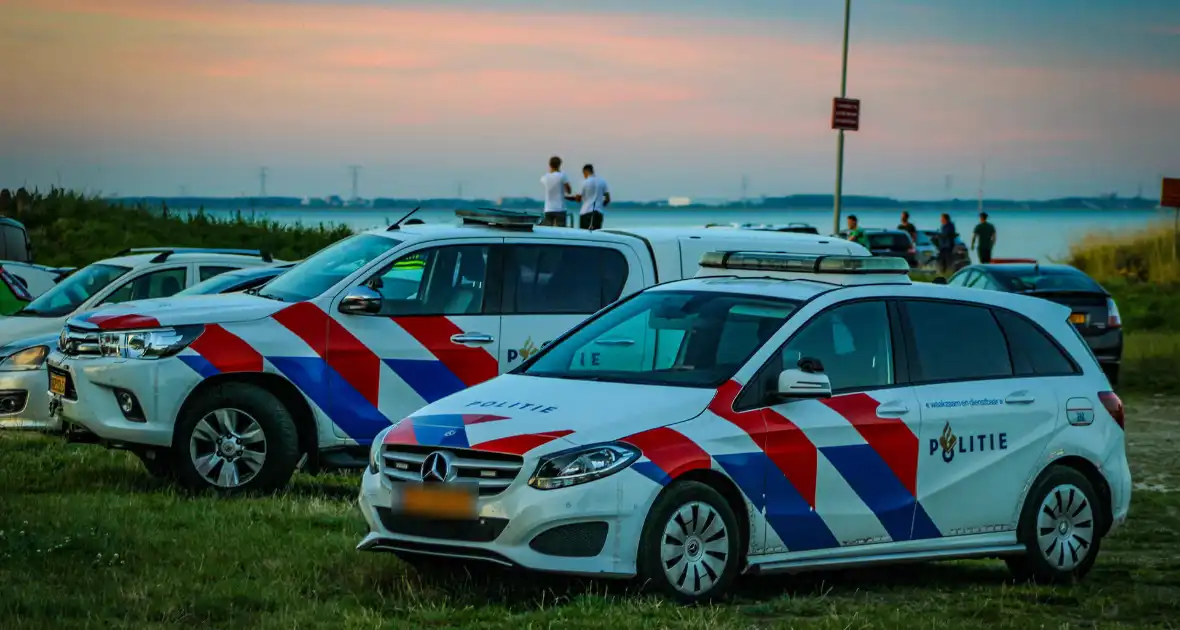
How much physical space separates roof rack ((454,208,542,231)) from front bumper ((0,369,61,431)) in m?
3.73

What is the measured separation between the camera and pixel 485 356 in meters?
11.4

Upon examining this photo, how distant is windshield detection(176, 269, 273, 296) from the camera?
14.1 m

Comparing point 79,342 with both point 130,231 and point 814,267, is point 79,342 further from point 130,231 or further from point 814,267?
point 130,231

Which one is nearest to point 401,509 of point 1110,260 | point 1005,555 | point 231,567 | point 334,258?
point 231,567

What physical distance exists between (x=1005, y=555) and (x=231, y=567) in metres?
3.93

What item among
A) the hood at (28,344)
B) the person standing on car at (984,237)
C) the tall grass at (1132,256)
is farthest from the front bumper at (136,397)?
the person standing on car at (984,237)

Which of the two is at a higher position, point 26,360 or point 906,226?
point 906,226

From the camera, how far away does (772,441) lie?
311 inches

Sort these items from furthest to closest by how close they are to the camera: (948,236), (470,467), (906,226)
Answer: (906,226)
(948,236)
(470,467)

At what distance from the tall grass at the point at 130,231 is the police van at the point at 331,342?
68.1 ft

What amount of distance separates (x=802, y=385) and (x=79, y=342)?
5177mm

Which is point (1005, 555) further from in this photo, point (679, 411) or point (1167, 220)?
point (1167, 220)

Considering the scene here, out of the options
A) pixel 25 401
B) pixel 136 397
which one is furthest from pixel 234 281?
pixel 136 397

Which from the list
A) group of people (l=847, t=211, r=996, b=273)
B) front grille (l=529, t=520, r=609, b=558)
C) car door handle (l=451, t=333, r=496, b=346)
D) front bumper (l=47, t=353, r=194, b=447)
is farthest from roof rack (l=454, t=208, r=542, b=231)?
group of people (l=847, t=211, r=996, b=273)
